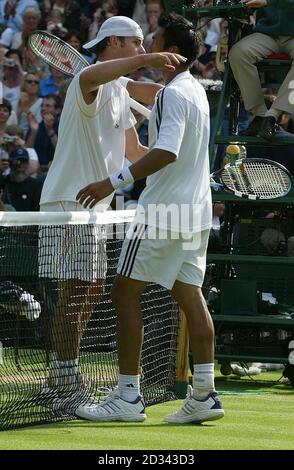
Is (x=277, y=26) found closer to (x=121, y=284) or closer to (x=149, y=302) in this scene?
(x=149, y=302)

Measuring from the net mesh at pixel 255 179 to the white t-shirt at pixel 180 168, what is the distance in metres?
2.83

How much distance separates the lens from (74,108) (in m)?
7.20

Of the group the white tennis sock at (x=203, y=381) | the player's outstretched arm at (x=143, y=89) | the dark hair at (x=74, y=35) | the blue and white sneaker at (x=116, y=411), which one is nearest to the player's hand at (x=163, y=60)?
the player's outstretched arm at (x=143, y=89)

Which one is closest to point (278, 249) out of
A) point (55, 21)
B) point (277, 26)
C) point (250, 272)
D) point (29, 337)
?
point (250, 272)

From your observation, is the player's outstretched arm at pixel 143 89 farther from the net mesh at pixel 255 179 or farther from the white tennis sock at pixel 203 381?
the white tennis sock at pixel 203 381

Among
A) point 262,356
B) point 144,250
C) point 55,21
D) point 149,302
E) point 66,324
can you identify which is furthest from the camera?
point 55,21

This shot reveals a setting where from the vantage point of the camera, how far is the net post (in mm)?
8164

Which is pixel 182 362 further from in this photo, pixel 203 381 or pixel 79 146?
pixel 79 146

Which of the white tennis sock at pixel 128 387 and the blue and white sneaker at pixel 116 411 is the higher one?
the white tennis sock at pixel 128 387

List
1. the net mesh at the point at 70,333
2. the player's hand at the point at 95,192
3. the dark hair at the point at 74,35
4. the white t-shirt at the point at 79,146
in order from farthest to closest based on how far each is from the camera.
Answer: the dark hair at the point at 74,35
the white t-shirt at the point at 79,146
the net mesh at the point at 70,333
the player's hand at the point at 95,192

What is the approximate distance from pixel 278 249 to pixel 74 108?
10.4 feet

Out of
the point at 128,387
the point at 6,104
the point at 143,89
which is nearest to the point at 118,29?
the point at 143,89

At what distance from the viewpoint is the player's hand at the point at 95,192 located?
6371 mm

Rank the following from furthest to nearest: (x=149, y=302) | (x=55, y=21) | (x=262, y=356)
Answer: (x=55, y=21) < (x=262, y=356) < (x=149, y=302)
